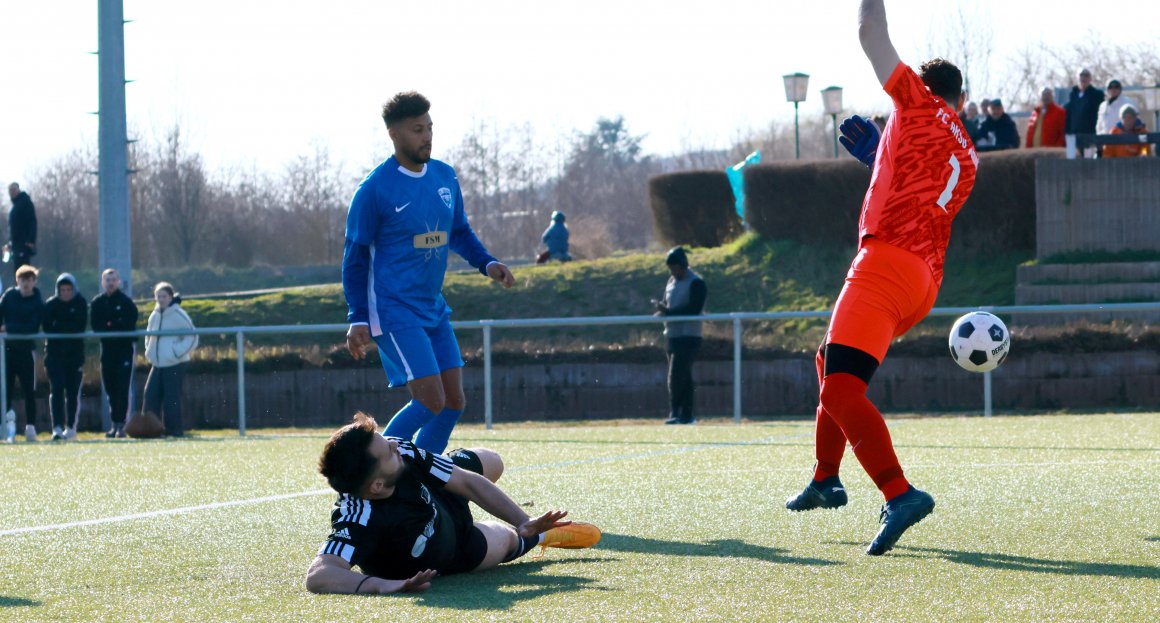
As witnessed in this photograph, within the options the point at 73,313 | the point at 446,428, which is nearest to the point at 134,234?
the point at 73,313

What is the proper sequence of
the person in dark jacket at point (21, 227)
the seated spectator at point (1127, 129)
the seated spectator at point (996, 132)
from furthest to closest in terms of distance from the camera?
the seated spectator at point (996, 132) → the seated spectator at point (1127, 129) → the person in dark jacket at point (21, 227)

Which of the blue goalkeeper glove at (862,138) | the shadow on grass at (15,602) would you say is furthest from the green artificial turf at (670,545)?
the blue goalkeeper glove at (862,138)

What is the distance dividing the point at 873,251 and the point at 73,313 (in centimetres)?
1255

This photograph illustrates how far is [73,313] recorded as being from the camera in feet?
54.4

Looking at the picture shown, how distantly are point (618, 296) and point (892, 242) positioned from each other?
24988 millimetres

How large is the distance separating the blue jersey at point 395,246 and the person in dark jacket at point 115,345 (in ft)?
32.4

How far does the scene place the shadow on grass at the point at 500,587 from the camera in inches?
191

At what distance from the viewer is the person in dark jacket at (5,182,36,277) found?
20.7 m

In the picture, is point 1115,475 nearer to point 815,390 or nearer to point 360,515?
point 360,515

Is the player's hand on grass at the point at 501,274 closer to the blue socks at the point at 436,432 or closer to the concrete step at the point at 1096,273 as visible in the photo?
the blue socks at the point at 436,432

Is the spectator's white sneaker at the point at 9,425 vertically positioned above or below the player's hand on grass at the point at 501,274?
below

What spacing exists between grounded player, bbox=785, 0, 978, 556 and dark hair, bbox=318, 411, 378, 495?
1.78 m

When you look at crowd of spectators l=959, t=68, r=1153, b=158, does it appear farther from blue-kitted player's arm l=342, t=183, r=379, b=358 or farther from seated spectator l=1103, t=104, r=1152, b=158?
blue-kitted player's arm l=342, t=183, r=379, b=358

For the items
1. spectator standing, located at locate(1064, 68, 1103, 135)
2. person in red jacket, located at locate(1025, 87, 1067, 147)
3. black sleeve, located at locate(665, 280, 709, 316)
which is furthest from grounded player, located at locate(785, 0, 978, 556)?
person in red jacket, located at locate(1025, 87, 1067, 147)
